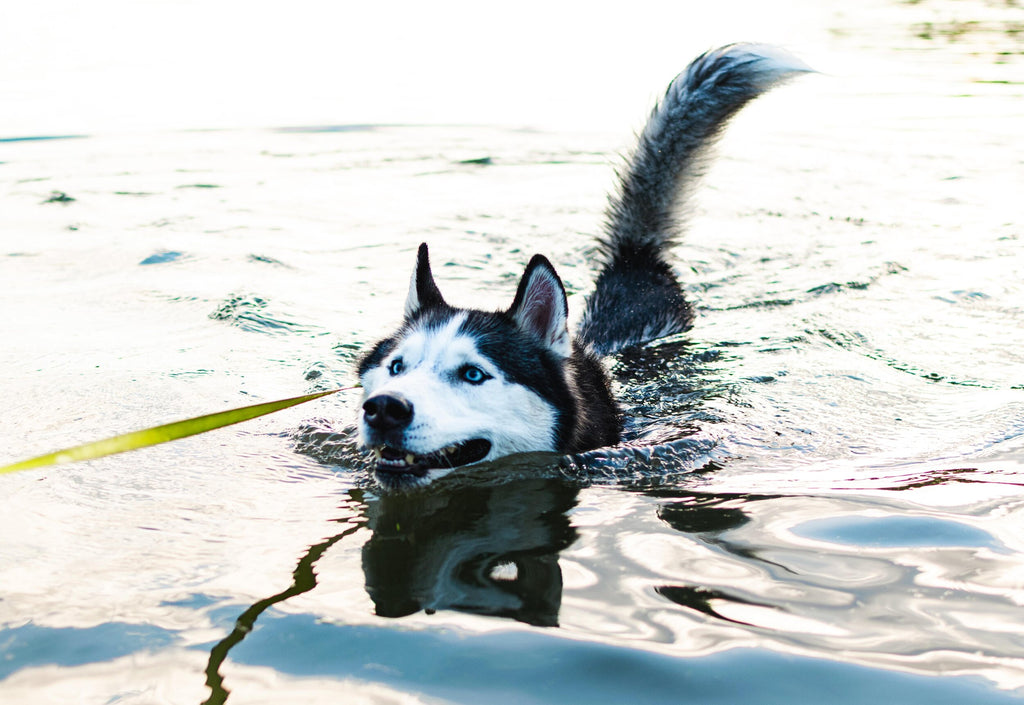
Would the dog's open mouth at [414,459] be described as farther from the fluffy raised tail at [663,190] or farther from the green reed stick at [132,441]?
the fluffy raised tail at [663,190]

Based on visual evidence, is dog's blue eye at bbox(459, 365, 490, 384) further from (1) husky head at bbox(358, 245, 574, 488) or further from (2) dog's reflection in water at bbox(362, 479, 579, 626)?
(2) dog's reflection in water at bbox(362, 479, 579, 626)

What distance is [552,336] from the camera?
4.51 metres

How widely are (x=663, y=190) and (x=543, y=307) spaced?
91.1 inches

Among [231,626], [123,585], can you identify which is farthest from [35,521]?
[231,626]

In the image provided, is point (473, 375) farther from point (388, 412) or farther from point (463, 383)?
point (388, 412)

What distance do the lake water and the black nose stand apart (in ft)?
1.16

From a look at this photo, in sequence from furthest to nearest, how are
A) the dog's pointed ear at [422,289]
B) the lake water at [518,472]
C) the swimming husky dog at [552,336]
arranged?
the dog's pointed ear at [422,289]
the swimming husky dog at [552,336]
the lake water at [518,472]

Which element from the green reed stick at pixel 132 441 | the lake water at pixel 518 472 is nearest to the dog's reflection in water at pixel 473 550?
the lake water at pixel 518 472

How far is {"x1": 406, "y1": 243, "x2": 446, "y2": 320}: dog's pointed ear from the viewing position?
470 cm

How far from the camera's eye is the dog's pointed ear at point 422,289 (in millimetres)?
4695

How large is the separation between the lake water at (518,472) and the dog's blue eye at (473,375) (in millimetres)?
411

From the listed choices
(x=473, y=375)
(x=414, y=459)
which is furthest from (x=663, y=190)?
(x=414, y=459)

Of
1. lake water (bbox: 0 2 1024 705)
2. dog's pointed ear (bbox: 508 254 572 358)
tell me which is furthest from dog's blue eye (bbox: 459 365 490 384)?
dog's pointed ear (bbox: 508 254 572 358)

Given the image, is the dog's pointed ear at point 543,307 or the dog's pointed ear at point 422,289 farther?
the dog's pointed ear at point 422,289
